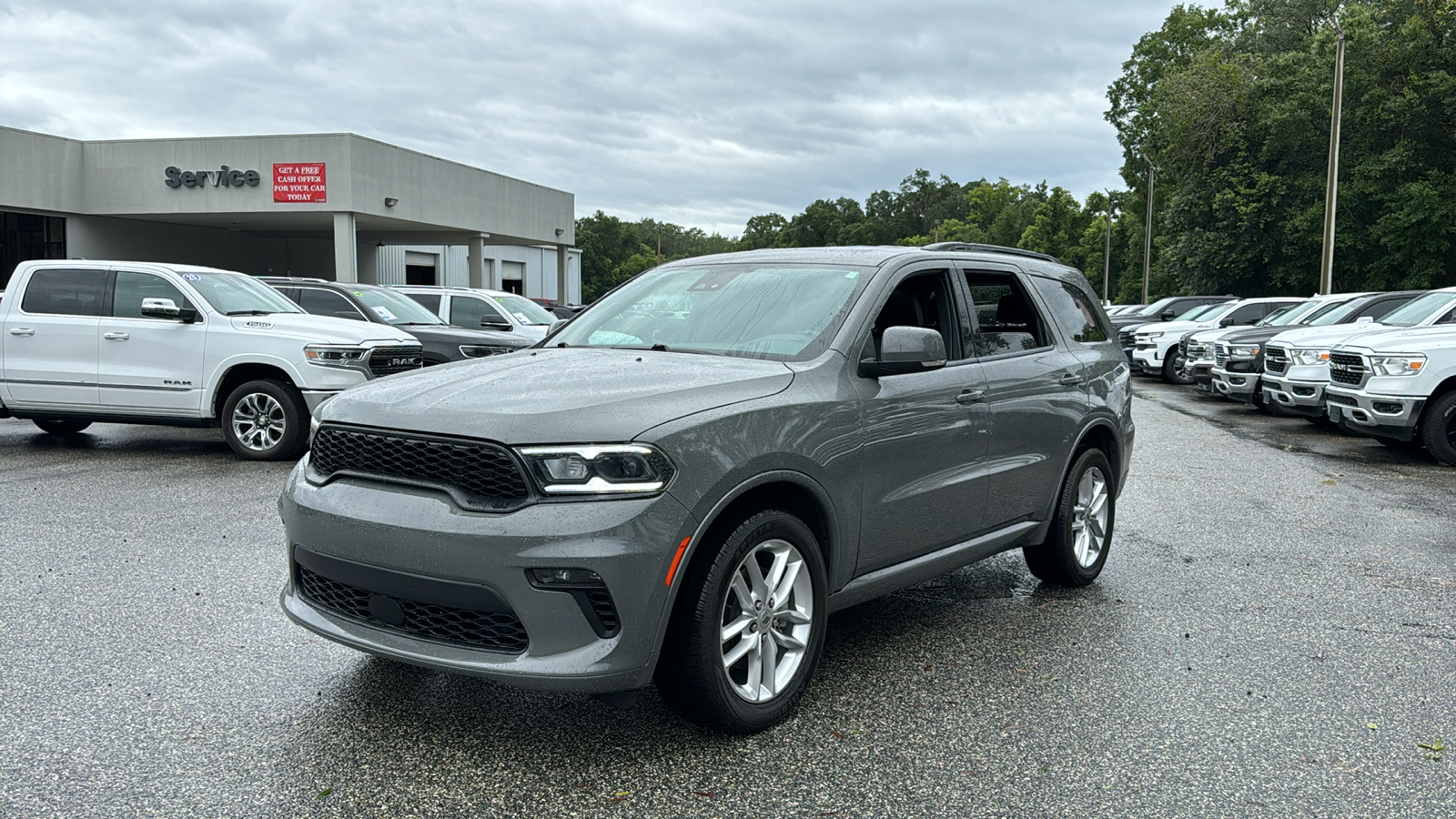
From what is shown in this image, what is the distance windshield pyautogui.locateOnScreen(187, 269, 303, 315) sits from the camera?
1048 centimetres

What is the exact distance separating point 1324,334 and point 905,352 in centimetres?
1223

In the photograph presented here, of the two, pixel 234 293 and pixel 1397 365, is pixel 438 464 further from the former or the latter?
pixel 1397 365

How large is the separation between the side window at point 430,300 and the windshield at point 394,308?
1.24 metres

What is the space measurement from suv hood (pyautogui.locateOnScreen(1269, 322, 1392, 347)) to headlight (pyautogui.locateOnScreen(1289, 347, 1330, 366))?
7 cm

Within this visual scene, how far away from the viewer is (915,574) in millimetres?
4621

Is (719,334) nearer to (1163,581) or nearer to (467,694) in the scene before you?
(467,694)

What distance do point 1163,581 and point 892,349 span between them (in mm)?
2895

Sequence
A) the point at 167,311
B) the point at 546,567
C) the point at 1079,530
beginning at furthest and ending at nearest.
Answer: the point at 167,311 → the point at 1079,530 → the point at 546,567

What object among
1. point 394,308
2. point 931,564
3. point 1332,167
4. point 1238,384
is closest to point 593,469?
point 931,564

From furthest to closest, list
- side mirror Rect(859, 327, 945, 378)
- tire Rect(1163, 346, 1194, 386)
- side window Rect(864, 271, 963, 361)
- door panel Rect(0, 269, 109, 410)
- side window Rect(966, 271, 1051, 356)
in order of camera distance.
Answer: tire Rect(1163, 346, 1194, 386)
door panel Rect(0, 269, 109, 410)
side window Rect(966, 271, 1051, 356)
side window Rect(864, 271, 963, 361)
side mirror Rect(859, 327, 945, 378)

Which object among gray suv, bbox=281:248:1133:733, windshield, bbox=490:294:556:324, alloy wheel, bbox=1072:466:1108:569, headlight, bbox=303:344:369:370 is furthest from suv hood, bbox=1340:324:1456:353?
windshield, bbox=490:294:556:324

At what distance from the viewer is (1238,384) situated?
16516 mm

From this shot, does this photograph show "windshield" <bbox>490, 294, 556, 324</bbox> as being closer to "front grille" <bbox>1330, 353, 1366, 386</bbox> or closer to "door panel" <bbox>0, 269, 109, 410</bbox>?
"door panel" <bbox>0, 269, 109, 410</bbox>

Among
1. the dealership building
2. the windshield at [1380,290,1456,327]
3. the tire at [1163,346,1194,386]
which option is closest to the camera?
the windshield at [1380,290,1456,327]
